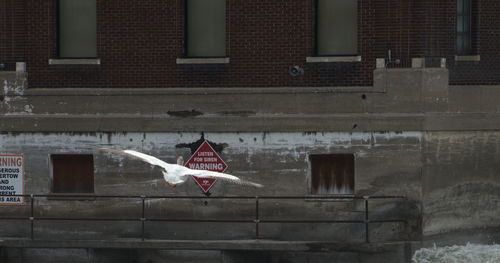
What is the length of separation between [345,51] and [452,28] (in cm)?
239

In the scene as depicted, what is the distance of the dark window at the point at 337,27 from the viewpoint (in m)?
24.4

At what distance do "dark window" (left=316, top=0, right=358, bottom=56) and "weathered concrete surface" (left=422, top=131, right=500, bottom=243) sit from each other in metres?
2.60

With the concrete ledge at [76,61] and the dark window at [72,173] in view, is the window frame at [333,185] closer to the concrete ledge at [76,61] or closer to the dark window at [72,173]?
the dark window at [72,173]

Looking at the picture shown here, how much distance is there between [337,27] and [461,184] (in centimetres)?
429

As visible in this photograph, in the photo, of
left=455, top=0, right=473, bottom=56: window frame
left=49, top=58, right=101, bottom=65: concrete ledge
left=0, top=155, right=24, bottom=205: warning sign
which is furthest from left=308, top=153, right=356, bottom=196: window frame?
left=0, top=155, right=24, bottom=205: warning sign

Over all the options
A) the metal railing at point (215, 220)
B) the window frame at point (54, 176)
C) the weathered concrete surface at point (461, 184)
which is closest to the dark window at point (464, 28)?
the weathered concrete surface at point (461, 184)

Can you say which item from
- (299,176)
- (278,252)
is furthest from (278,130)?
(278,252)

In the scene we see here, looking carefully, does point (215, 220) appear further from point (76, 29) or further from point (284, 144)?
point (76, 29)

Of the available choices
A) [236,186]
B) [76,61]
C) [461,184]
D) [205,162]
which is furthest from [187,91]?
[461,184]

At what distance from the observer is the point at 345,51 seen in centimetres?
2445

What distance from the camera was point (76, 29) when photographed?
25750mm

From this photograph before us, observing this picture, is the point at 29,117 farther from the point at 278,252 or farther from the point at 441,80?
the point at 441,80

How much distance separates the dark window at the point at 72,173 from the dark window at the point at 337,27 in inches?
224

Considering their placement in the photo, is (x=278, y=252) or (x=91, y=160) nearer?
(x=278, y=252)
